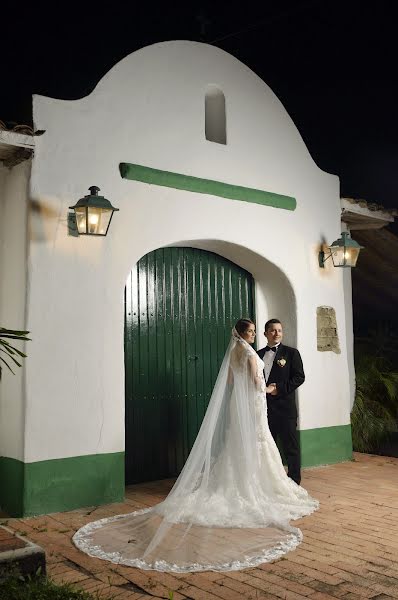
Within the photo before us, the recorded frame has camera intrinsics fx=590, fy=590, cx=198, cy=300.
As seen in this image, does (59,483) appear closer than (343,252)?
Yes

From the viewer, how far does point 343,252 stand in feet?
27.1

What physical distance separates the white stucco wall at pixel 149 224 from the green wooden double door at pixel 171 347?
17.8 inches

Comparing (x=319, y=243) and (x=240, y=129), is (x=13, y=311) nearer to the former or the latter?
(x=240, y=129)

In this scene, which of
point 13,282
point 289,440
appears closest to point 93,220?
point 13,282

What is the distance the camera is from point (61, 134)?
20.5ft

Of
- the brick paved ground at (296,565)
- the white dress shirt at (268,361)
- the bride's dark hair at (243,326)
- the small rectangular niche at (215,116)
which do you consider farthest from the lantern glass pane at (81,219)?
the brick paved ground at (296,565)

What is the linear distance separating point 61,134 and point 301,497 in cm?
458

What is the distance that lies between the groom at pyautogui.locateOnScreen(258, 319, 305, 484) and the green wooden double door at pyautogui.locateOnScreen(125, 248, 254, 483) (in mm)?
1183

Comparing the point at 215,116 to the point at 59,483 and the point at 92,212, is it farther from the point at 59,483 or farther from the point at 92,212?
the point at 59,483

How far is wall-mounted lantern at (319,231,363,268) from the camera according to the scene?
8.21 meters

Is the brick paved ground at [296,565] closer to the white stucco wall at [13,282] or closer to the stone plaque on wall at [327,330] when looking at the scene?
the white stucco wall at [13,282]

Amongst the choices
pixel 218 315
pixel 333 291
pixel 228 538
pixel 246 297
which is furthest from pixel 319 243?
pixel 228 538

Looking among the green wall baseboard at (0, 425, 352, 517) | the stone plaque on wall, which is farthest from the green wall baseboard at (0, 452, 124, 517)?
the stone plaque on wall

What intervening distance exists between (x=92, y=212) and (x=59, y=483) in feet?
9.03
